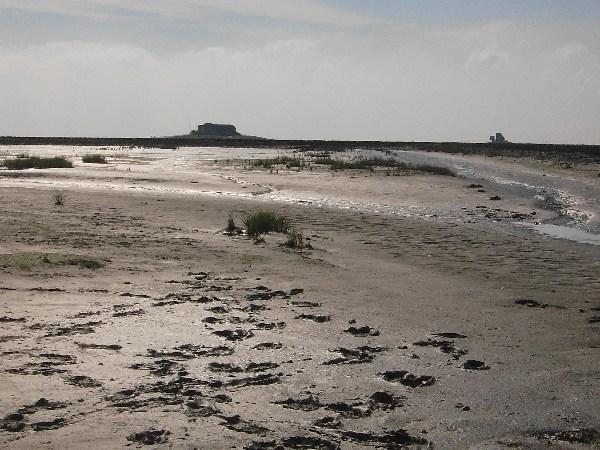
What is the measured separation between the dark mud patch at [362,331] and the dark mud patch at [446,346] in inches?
17.4

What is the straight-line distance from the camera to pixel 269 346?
Result: 19.1 ft

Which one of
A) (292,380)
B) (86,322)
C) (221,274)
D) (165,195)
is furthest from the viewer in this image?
(165,195)

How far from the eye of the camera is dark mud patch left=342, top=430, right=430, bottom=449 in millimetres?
4045

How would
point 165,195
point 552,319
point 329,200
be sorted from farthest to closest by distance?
point 329,200, point 165,195, point 552,319

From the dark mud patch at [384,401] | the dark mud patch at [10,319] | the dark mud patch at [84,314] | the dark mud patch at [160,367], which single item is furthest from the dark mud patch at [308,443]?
the dark mud patch at [10,319]

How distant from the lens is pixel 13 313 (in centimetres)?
635

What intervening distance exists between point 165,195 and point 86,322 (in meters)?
12.1

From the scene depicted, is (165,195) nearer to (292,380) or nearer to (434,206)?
(434,206)

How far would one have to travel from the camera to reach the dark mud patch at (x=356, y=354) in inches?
217

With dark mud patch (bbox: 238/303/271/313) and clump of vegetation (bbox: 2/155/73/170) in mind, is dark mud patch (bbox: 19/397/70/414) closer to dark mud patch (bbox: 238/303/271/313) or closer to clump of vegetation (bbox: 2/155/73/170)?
dark mud patch (bbox: 238/303/271/313)

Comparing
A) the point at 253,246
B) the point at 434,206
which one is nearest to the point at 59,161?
the point at 434,206

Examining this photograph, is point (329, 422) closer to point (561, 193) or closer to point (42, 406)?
point (42, 406)

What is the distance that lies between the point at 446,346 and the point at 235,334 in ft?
5.70

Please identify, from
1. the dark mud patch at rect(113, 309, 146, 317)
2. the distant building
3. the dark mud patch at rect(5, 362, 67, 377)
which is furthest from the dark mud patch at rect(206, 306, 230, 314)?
the distant building
